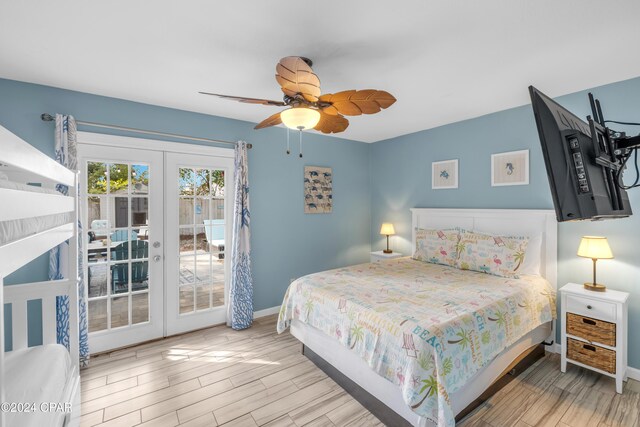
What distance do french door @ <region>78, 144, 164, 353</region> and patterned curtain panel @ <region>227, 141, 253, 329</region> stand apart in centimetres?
74

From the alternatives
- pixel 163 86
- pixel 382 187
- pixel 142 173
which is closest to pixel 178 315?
pixel 142 173

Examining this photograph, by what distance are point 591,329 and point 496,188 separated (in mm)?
1575

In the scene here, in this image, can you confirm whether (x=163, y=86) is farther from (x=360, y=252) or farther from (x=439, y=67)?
(x=360, y=252)

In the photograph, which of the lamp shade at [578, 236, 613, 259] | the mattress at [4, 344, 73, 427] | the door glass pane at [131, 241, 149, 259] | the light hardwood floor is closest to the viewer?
the mattress at [4, 344, 73, 427]

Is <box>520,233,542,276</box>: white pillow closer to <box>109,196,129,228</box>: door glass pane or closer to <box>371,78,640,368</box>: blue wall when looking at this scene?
<box>371,78,640,368</box>: blue wall

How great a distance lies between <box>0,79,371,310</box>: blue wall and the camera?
2547mm

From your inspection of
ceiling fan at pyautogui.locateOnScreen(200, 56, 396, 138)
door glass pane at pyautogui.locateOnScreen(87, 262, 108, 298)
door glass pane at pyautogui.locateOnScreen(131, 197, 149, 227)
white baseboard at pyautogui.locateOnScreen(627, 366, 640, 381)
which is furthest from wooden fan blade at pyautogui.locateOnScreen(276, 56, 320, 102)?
white baseboard at pyautogui.locateOnScreen(627, 366, 640, 381)

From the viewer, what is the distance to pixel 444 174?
12.8 feet

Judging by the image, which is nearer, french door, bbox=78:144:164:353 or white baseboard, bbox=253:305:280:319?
french door, bbox=78:144:164:353

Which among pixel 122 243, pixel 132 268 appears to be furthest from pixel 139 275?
pixel 122 243

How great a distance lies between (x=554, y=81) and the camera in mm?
2518

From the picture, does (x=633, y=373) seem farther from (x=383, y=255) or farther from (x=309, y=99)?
(x=309, y=99)

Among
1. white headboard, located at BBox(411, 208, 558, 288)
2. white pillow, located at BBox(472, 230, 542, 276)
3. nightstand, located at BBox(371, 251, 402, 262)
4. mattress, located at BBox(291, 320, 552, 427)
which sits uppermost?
white headboard, located at BBox(411, 208, 558, 288)

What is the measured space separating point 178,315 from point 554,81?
4236mm
